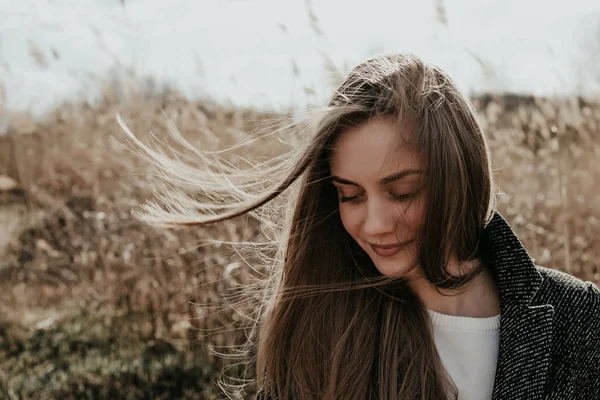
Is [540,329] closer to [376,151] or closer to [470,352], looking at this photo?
[470,352]

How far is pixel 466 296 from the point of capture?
7.01 feet

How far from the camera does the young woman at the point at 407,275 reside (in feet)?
6.28

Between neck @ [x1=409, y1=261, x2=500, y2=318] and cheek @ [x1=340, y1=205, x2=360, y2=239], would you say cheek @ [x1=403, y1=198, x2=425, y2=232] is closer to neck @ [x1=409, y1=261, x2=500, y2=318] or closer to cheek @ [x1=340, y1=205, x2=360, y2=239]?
cheek @ [x1=340, y1=205, x2=360, y2=239]

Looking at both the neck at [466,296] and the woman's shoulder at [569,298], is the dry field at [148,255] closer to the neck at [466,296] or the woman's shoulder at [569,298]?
the neck at [466,296]

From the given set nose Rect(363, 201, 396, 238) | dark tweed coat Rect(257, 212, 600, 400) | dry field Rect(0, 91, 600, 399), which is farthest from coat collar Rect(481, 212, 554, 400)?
dry field Rect(0, 91, 600, 399)

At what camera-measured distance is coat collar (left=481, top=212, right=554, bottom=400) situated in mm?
1935

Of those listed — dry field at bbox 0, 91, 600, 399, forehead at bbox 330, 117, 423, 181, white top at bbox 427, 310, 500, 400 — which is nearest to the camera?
forehead at bbox 330, 117, 423, 181

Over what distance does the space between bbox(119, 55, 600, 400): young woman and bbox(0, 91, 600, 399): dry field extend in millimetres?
914

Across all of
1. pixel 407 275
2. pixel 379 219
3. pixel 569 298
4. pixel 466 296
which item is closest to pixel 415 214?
pixel 379 219

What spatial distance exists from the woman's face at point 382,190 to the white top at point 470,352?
24 centimetres

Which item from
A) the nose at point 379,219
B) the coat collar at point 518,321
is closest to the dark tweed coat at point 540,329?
the coat collar at point 518,321

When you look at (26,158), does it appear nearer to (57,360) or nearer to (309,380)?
(57,360)

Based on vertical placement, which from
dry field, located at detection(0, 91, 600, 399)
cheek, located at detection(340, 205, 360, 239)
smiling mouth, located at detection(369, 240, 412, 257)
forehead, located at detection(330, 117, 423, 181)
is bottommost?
dry field, located at detection(0, 91, 600, 399)

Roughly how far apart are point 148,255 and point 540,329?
9.06ft
